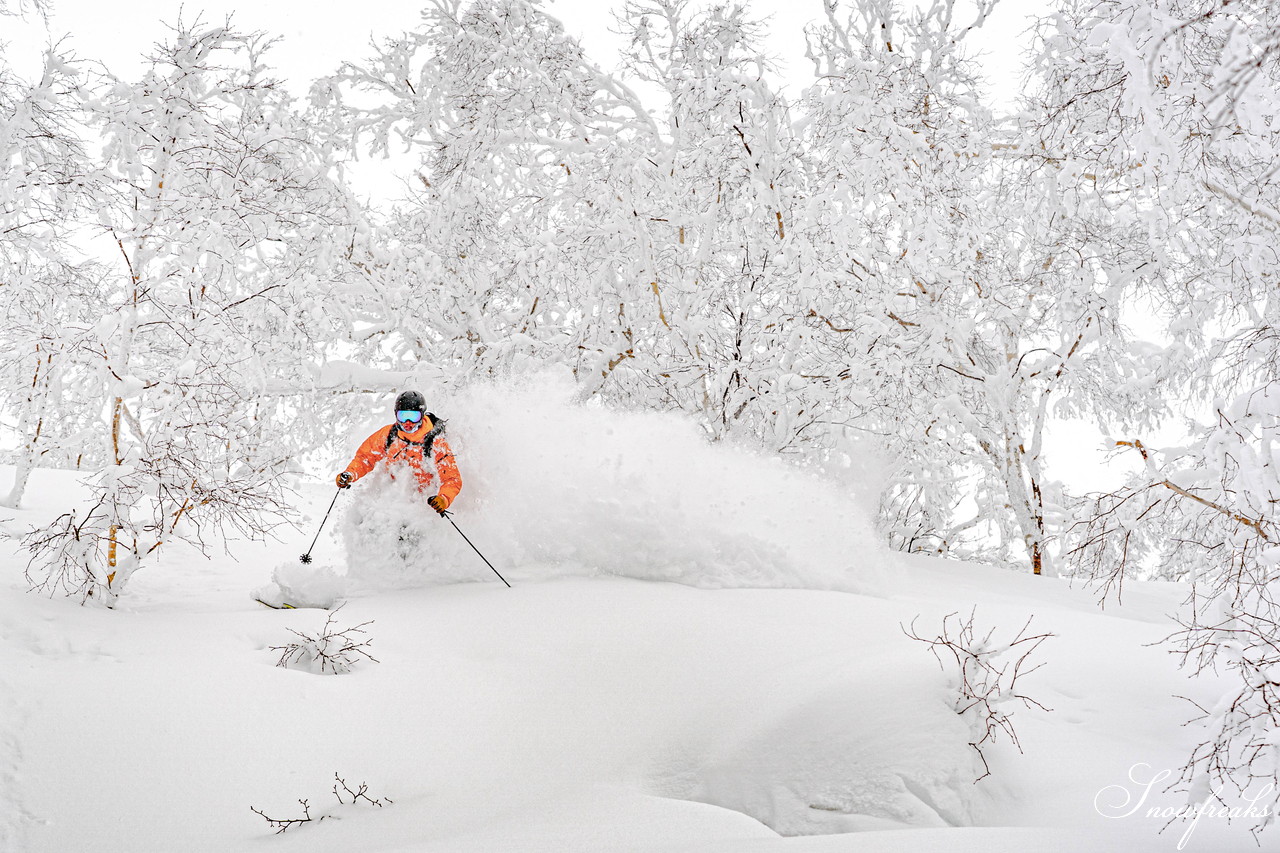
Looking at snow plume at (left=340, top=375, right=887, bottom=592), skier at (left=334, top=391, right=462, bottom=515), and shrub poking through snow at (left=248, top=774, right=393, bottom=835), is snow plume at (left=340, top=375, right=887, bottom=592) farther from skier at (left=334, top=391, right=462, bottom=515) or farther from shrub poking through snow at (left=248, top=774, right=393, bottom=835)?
shrub poking through snow at (left=248, top=774, right=393, bottom=835)

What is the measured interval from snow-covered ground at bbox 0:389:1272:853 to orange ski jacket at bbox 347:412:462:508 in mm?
786

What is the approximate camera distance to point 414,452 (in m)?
6.38

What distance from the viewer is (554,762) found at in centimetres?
346

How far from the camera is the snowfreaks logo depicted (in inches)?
101

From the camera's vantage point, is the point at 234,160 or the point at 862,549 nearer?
the point at 234,160

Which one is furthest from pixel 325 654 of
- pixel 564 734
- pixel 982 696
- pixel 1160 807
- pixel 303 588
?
pixel 1160 807

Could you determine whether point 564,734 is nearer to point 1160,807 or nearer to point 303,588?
point 1160,807

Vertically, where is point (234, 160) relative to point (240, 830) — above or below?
above

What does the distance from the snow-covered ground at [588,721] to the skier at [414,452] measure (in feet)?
2.56

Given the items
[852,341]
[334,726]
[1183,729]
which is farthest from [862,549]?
[334,726]

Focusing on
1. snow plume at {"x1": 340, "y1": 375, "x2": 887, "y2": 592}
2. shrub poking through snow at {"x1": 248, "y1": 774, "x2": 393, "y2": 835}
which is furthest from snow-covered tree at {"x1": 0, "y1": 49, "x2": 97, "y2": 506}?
shrub poking through snow at {"x1": 248, "y1": 774, "x2": 393, "y2": 835}

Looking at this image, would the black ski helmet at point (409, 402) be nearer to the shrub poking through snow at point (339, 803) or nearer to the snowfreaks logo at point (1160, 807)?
the shrub poking through snow at point (339, 803)

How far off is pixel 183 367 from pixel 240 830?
3457 millimetres

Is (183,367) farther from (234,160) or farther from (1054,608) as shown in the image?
(1054,608)
